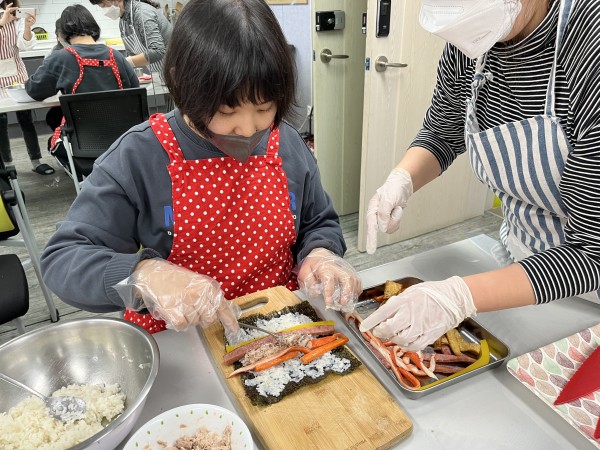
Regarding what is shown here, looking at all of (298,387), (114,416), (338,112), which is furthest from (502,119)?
(338,112)

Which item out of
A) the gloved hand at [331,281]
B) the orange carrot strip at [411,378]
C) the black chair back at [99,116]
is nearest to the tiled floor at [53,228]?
the black chair back at [99,116]

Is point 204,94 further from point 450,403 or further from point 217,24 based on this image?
point 450,403

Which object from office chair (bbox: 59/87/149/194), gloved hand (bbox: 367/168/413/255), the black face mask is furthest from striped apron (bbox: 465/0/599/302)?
office chair (bbox: 59/87/149/194)

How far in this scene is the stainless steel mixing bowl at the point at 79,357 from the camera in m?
0.90

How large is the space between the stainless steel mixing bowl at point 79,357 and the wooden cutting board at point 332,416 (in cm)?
18

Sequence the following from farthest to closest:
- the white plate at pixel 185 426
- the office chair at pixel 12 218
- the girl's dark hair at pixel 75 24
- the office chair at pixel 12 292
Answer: the girl's dark hair at pixel 75 24
the office chair at pixel 12 218
the office chair at pixel 12 292
the white plate at pixel 185 426

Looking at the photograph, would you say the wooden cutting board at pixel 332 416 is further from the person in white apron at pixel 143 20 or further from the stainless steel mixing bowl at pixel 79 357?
the person in white apron at pixel 143 20

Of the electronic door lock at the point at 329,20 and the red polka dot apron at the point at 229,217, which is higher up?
the electronic door lock at the point at 329,20

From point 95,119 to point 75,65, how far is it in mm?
627

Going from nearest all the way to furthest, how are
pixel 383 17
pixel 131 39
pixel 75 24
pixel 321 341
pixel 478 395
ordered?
1. pixel 478 395
2. pixel 321 341
3. pixel 383 17
4. pixel 75 24
5. pixel 131 39

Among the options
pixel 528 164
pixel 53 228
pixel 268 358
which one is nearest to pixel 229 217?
pixel 268 358

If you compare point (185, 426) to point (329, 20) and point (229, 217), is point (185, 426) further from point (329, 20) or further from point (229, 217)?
point (329, 20)

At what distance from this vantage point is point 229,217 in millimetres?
1154

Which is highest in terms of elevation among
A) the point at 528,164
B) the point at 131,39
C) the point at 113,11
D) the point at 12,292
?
the point at 113,11
